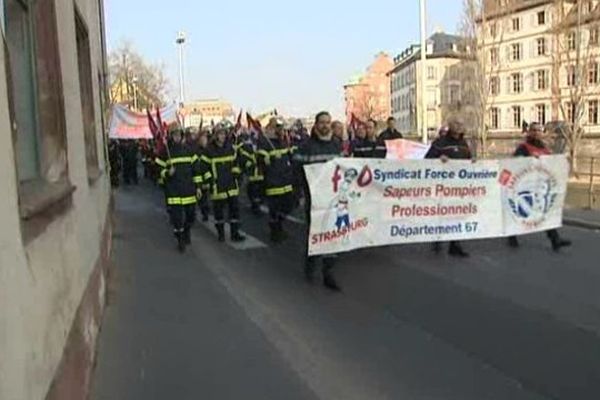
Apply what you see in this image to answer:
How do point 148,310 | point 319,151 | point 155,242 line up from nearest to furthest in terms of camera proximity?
point 148,310 < point 319,151 < point 155,242

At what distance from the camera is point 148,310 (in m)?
8.55

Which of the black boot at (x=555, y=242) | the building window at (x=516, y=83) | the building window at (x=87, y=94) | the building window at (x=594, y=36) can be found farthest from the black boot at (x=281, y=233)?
the building window at (x=516, y=83)

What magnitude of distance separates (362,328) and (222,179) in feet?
21.8

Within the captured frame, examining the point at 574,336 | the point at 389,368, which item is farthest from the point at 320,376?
the point at 574,336

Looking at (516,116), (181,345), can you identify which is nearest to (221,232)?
(181,345)

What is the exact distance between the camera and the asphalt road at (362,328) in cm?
597

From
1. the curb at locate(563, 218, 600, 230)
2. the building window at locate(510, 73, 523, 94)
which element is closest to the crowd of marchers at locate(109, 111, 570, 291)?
the curb at locate(563, 218, 600, 230)

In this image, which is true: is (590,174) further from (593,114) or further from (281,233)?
(593,114)

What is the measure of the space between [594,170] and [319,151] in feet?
38.3

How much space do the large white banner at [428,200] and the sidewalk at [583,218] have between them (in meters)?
2.58

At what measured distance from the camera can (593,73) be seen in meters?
54.9

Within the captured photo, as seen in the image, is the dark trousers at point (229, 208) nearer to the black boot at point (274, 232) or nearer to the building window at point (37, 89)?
the black boot at point (274, 232)

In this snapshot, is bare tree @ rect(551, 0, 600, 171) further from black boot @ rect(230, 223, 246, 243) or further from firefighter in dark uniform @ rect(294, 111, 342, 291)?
firefighter in dark uniform @ rect(294, 111, 342, 291)

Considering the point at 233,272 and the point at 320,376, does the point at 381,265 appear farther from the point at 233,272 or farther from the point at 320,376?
the point at 320,376
